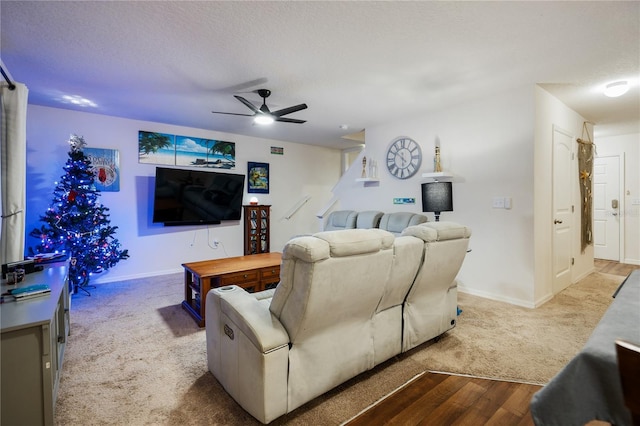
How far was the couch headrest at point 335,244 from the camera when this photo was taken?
1423 mm

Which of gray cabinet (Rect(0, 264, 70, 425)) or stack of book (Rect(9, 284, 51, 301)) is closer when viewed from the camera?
gray cabinet (Rect(0, 264, 70, 425))

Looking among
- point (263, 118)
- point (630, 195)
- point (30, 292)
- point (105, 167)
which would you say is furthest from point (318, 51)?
point (630, 195)

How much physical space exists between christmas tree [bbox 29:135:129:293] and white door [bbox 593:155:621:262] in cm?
833

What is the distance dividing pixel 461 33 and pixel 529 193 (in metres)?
1.98

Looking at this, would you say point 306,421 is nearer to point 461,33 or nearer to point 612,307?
point 612,307

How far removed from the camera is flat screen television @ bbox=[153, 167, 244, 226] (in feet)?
15.3

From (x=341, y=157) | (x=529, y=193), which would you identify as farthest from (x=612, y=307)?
(x=341, y=157)

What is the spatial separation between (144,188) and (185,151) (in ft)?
2.96

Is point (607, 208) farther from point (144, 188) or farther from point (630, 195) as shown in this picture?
point (144, 188)

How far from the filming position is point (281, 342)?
1494 mm

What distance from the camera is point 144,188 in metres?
4.74

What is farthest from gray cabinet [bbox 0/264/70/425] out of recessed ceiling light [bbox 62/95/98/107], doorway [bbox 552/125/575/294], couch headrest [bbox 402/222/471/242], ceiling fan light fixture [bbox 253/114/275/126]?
doorway [bbox 552/125/575/294]

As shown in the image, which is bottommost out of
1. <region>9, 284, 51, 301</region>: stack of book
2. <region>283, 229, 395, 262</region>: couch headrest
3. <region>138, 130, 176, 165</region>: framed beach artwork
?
<region>9, 284, 51, 301</region>: stack of book

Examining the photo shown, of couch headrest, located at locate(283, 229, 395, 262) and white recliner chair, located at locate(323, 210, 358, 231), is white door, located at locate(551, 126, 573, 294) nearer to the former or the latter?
white recliner chair, located at locate(323, 210, 358, 231)
